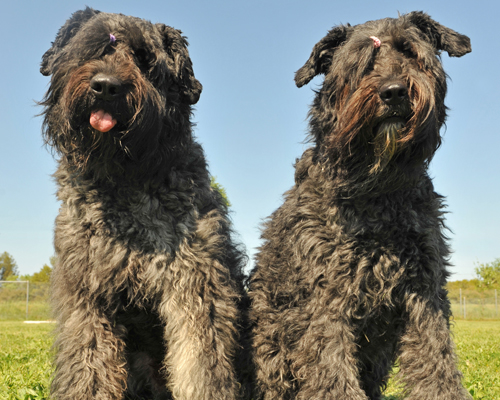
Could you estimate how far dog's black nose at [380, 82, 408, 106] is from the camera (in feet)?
11.0

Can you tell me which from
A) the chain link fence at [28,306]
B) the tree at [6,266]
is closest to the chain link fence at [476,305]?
the chain link fence at [28,306]

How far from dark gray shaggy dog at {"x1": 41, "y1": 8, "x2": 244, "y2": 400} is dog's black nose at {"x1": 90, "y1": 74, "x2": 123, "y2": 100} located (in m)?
0.17

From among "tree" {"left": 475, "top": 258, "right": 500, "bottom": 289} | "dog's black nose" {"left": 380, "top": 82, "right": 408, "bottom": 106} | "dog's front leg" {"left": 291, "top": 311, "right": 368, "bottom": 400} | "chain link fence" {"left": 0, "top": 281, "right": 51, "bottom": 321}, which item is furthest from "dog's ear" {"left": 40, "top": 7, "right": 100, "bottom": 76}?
"tree" {"left": 475, "top": 258, "right": 500, "bottom": 289}

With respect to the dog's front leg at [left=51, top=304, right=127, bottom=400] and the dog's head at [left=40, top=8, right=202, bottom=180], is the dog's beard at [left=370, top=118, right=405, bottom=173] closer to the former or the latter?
the dog's head at [left=40, top=8, right=202, bottom=180]

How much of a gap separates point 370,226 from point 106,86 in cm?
227

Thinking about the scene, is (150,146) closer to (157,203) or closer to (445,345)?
(157,203)

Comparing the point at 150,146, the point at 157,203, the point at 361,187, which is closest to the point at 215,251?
the point at 157,203

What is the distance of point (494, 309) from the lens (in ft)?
114

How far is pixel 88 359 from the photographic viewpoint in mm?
3736

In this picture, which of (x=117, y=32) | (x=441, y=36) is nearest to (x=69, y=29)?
(x=117, y=32)

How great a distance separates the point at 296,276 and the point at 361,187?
919 millimetres

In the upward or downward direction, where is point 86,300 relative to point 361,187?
downward

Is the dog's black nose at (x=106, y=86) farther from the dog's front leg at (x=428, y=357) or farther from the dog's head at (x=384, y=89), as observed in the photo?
the dog's front leg at (x=428, y=357)

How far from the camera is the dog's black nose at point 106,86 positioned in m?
3.35
